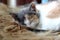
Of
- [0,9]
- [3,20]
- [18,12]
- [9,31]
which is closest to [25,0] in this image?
[18,12]

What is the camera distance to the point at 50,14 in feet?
4.65

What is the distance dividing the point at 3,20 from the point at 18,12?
1.28ft

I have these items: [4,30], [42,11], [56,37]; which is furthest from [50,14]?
[4,30]

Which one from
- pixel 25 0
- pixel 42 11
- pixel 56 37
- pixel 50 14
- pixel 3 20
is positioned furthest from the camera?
pixel 25 0

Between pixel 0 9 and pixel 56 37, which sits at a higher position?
pixel 0 9

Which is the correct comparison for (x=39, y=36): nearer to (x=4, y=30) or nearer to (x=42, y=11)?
(x=4, y=30)

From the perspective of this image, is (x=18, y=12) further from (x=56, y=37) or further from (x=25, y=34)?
(x=56, y=37)

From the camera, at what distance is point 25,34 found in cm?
105

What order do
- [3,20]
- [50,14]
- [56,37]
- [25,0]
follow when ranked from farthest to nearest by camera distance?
[25,0], [50,14], [3,20], [56,37]

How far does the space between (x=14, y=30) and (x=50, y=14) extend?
478 millimetres

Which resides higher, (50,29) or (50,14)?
(50,14)

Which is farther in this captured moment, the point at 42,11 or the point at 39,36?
the point at 42,11

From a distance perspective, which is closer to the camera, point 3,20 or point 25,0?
point 3,20

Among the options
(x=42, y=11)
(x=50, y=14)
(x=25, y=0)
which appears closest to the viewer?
(x=50, y=14)
